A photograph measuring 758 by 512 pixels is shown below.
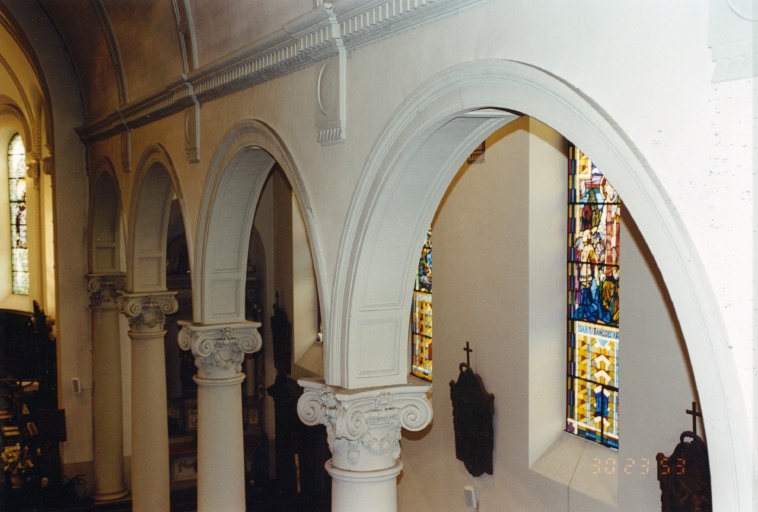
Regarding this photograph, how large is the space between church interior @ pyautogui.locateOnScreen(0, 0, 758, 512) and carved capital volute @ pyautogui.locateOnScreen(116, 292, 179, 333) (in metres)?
0.05

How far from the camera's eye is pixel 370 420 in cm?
568

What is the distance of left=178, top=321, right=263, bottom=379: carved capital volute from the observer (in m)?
8.55

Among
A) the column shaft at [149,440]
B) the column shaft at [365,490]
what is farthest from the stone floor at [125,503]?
the column shaft at [365,490]

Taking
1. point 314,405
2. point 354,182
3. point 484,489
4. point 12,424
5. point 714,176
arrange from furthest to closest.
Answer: point 12,424, point 484,489, point 314,405, point 354,182, point 714,176

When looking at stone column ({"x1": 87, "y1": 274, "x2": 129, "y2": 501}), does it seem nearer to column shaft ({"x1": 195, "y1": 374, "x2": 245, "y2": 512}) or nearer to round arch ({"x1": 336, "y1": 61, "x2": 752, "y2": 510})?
column shaft ({"x1": 195, "y1": 374, "x2": 245, "y2": 512})

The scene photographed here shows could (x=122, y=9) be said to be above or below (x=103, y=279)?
above

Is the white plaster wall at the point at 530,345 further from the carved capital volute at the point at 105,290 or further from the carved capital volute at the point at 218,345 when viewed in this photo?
the carved capital volute at the point at 105,290

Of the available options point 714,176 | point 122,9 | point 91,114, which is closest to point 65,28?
point 91,114

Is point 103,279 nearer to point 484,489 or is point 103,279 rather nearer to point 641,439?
point 484,489

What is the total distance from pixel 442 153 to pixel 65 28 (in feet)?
32.5

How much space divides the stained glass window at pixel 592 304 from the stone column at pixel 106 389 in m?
7.98

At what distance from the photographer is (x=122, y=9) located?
10023 mm

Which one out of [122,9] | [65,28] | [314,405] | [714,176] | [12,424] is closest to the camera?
[714,176]

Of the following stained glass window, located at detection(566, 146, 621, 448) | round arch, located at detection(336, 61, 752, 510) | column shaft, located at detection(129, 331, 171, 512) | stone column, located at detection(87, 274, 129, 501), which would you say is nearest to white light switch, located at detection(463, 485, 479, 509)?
stained glass window, located at detection(566, 146, 621, 448)
